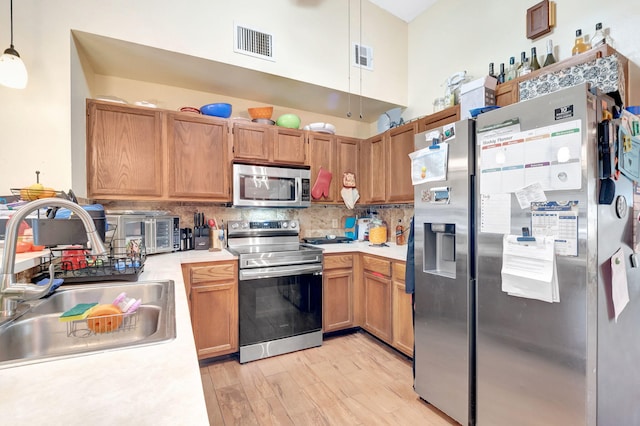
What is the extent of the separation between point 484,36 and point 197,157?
274cm

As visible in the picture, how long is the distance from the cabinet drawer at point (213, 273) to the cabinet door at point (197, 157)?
0.67m

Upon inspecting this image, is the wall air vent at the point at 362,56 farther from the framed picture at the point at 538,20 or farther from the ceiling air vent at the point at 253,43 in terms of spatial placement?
the framed picture at the point at 538,20

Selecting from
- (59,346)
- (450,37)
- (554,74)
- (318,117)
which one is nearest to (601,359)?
(554,74)

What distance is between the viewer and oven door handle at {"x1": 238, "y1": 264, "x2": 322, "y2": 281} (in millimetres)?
2416

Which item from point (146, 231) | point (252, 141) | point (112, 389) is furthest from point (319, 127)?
point (112, 389)

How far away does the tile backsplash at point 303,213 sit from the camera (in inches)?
110

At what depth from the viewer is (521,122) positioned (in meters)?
1.37

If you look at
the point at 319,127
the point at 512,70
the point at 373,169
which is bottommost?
the point at 373,169

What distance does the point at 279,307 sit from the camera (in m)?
2.54

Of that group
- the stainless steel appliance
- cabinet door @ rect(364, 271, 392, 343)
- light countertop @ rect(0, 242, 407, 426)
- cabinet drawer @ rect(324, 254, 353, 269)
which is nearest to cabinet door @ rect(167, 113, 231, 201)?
the stainless steel appliance

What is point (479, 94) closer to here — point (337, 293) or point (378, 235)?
point (378, 235)

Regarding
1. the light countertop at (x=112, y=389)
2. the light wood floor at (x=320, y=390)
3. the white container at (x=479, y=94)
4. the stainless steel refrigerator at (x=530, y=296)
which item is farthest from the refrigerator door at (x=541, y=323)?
the light countertop at (x=112, y=389)

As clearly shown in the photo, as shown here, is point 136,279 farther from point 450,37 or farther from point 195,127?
point 450,37

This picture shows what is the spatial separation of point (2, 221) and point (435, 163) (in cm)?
241
